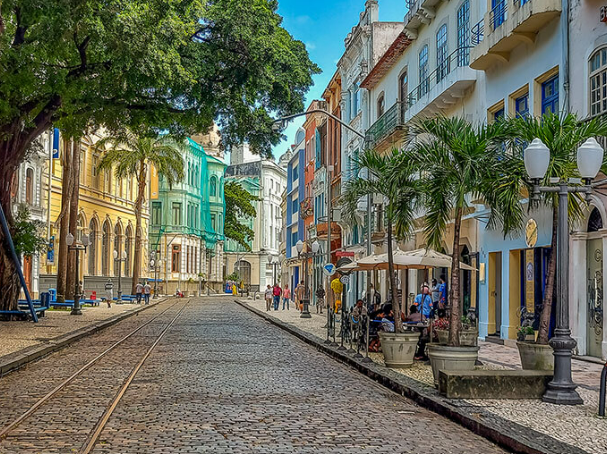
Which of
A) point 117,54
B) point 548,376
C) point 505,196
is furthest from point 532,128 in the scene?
point 117,54

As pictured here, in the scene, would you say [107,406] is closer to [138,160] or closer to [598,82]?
[598,82]

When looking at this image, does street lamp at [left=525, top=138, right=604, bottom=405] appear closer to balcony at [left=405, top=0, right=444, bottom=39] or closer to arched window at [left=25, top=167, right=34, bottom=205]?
balcony at [left=405, top=0, right=444, bottom=39]

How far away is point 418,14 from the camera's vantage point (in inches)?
1169

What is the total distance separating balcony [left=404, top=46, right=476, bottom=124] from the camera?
82.5 feet

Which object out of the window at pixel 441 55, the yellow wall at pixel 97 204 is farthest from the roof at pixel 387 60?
the yellow wall at pixel 97 204

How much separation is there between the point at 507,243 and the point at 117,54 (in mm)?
10968

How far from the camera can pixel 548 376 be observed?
11617 mm

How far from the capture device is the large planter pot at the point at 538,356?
43.3ft

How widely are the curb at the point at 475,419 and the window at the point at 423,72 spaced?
51.6 feet

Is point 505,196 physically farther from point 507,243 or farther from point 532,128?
point 507,243

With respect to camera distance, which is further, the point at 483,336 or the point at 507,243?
the point at 483,336

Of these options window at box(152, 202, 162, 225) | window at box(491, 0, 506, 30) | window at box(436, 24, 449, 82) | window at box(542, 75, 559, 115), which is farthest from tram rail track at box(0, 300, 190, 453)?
window at box(152, 202, 162, 225)

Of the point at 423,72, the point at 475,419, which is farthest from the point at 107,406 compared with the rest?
the point at 423,72

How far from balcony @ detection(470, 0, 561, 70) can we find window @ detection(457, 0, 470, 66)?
2.70 feet
